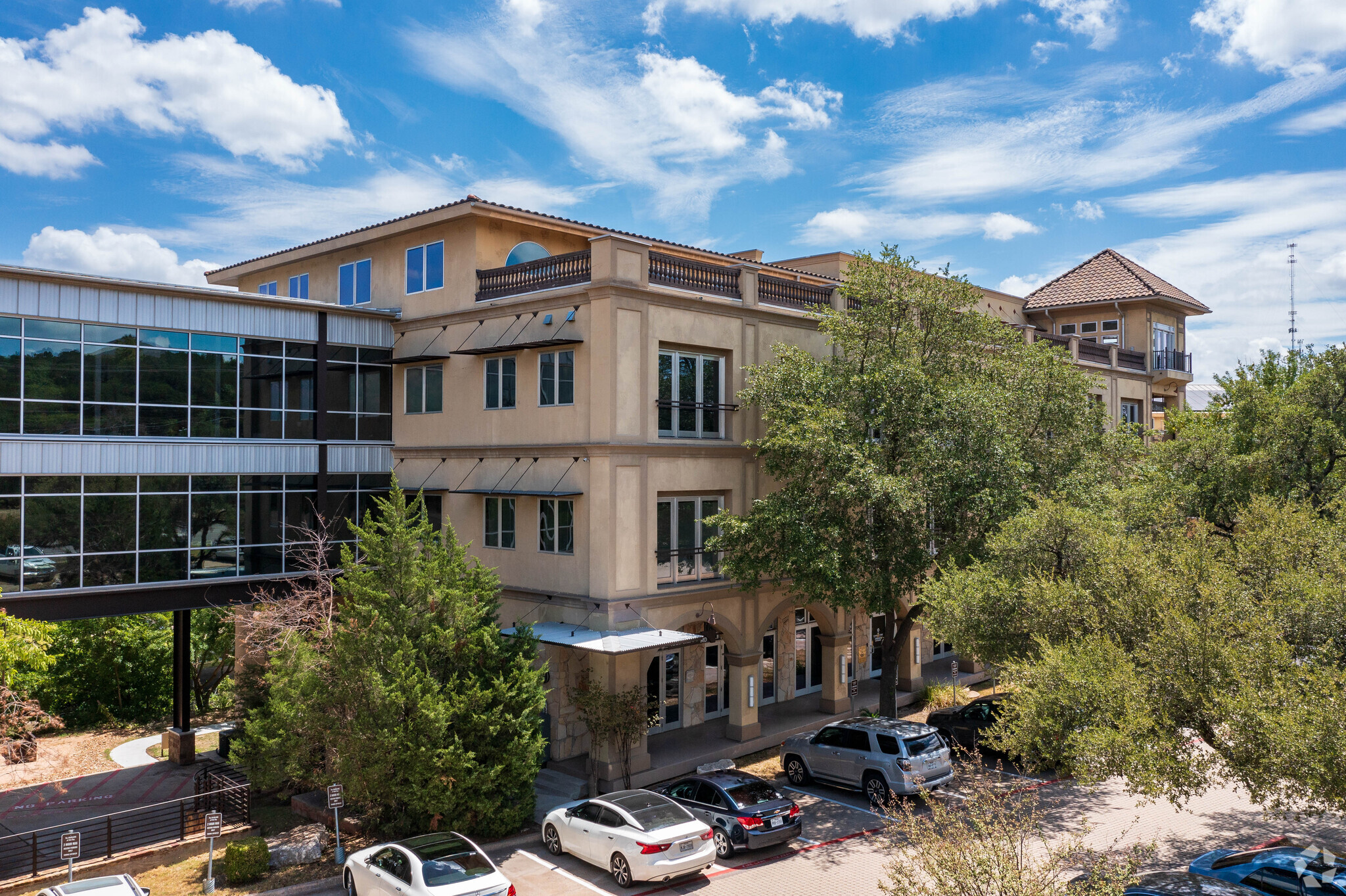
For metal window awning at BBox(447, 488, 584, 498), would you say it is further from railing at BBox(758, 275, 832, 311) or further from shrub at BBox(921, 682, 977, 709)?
shrub at BBox(921, 682, 977, 709)

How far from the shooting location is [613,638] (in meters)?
21.4

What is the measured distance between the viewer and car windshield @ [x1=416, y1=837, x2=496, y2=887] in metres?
14.4

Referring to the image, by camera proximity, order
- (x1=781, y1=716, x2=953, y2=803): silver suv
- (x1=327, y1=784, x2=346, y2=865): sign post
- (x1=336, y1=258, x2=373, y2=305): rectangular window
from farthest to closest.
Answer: (x1=336, y1=258, x2=373, y2=305): rectangular window → (x1=781, y1=716, x2=953, y2=803): silver suv → (x1=327, y1=784, x2=346, y2=865): sign post

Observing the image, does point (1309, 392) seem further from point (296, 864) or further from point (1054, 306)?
point (296, 864)

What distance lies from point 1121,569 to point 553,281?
15.2 metres

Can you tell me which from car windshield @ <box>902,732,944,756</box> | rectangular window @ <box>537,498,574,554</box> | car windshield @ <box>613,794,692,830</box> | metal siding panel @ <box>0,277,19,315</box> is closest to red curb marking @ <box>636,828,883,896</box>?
car windshield @ <box>613,794,692,830</box>

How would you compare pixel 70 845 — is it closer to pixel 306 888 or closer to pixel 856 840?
pixel 306 888

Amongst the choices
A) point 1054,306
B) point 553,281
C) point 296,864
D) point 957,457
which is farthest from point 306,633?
point 1054,306

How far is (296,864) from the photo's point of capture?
1806 centimetres

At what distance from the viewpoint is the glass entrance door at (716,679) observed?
26734 millimetres

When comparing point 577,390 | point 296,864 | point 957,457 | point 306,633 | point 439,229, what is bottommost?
point 296,864

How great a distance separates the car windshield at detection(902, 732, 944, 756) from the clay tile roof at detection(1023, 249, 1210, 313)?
28.5m

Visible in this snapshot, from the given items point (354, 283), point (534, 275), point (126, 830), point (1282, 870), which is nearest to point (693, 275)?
point (534, 275)

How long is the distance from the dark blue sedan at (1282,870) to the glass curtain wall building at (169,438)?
71.2 ft
